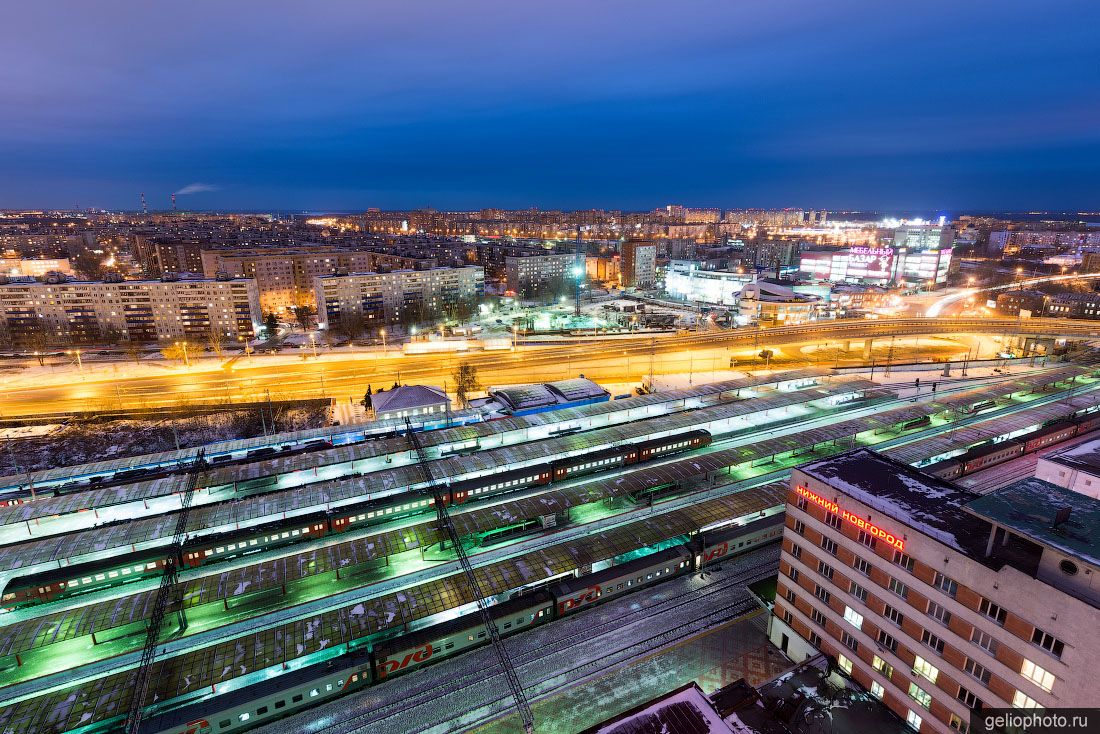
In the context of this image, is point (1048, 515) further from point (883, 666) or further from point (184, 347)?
point (184, 347)

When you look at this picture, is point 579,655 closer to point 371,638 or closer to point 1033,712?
point 371,638

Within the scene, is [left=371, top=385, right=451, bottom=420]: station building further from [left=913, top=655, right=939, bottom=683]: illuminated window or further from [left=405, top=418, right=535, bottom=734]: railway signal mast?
[left=913, top=655, right=939, bottom=683]: illuminated window

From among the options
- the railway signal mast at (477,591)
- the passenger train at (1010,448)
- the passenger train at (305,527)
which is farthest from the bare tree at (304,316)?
the passenger train at (1010,448)

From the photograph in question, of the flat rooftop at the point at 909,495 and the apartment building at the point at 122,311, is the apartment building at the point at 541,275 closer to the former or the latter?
the apartment building at the point at 122,311

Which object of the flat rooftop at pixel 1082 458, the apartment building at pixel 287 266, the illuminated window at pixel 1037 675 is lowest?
the illuminated window at pixel 1037 675

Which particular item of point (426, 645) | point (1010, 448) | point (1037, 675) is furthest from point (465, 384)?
point (1010, 448)

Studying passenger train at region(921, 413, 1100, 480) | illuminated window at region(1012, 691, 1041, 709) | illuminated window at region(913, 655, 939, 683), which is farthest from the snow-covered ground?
passenger train at region(921, 413, 1100, 480)
